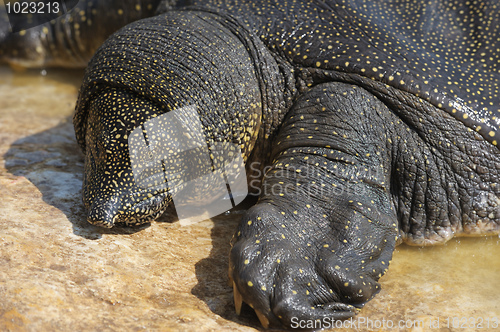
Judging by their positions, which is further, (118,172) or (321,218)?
(118,172)

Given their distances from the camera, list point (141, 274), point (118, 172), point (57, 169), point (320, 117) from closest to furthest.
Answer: point (141, 274) < point (118, 172) < point (320, 117) < point (57, 169)

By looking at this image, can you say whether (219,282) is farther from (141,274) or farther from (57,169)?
(57,169)

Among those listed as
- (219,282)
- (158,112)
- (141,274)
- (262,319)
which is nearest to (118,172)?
(158,112)

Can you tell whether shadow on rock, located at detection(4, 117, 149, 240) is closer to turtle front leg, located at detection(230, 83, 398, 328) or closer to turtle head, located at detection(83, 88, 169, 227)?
turtle head, located at detection(83, 88, 169, 227)

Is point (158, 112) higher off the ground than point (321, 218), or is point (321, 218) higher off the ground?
point (158, 112)

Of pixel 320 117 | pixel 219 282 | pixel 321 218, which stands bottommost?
pixel 219 282

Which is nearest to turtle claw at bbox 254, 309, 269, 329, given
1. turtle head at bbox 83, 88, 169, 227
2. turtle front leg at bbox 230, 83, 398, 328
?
turtle front leg at bbox 230, 83, 398, 328

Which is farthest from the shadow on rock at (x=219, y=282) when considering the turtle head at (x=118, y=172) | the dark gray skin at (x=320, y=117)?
the turtle head at (x=118, y=172)
